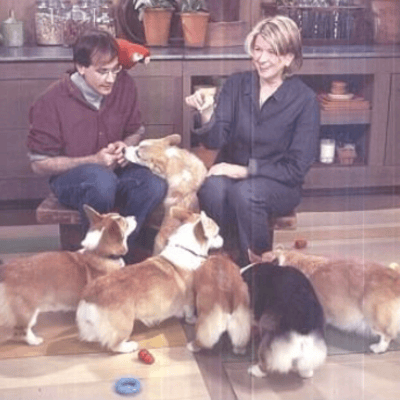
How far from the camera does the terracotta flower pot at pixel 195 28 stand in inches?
83.0

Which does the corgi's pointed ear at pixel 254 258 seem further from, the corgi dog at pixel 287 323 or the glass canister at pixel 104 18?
the glass canister at pixel 104 18

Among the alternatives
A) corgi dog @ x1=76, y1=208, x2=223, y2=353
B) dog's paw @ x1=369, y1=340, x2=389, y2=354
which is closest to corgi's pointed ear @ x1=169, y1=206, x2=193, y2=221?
corgi dog @ x1=76, y1=208, x2=223, y2=353

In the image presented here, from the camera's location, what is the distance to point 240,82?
1.81 metres

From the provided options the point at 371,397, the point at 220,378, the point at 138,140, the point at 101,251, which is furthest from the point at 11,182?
the point at 371,397

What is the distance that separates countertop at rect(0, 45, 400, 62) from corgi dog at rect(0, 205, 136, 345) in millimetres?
573

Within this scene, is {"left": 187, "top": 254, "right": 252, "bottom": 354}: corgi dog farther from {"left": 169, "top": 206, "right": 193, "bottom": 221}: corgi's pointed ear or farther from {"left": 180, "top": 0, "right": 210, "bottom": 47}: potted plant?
{"left": 180, "top": 0, "right": 210, "bottom": 47}: potted plant

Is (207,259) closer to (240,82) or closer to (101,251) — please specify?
(101,251)

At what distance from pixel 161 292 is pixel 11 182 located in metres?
0.74

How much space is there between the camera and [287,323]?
1448 millimetres

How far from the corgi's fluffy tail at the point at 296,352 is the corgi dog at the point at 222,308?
0.12 metres

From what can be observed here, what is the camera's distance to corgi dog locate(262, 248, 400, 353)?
1.58 meters

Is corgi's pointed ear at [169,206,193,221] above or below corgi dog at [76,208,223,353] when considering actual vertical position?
above

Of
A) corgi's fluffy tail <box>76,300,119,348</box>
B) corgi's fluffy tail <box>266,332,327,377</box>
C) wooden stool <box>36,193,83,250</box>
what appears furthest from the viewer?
wooden stool <box>36,193,83,250</box>

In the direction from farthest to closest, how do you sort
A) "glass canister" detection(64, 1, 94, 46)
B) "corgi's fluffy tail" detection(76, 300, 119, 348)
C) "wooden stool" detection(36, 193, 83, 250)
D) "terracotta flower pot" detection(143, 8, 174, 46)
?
"terracotta flower pot" detection(143, 8, 174, 46) → "glass canister" detection(64, 1, 94, 46) → "wooden stool" detection(36, 193, 83, 250) → "corgi's fluffy tail" detection(76, 300, 119, 348)
